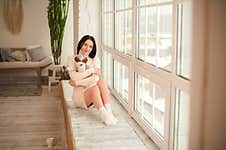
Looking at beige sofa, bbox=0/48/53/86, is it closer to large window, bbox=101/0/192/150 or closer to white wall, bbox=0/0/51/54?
white wall, bbox=0/0/51/54

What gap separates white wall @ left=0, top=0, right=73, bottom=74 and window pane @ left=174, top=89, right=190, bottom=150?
5.56m

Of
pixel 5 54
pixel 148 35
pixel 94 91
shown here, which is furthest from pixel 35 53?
pixel 148 35

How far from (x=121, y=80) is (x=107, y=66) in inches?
43.1

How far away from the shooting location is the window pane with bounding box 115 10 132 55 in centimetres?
394

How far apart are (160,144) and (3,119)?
2461 millimetres

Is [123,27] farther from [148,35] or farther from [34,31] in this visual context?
[34,31]

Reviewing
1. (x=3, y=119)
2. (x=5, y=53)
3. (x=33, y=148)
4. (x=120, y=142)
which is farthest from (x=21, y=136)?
(x=5, y=53)

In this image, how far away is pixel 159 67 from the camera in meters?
2.67

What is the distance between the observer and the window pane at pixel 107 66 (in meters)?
5.32

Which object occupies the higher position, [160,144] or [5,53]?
[5,53]

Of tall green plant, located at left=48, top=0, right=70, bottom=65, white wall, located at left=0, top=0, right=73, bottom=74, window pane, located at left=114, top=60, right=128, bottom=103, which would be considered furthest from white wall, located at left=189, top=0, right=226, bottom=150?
white wall, located at left=0, top=0, right=73, bottom=74

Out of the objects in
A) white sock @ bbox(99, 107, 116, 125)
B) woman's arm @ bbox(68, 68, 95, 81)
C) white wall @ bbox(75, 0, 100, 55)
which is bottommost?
white sock @ bbox(99, 107, 116, 125)

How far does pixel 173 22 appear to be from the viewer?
2.25 metres

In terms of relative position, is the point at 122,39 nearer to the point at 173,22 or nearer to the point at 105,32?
the point at 105,32
